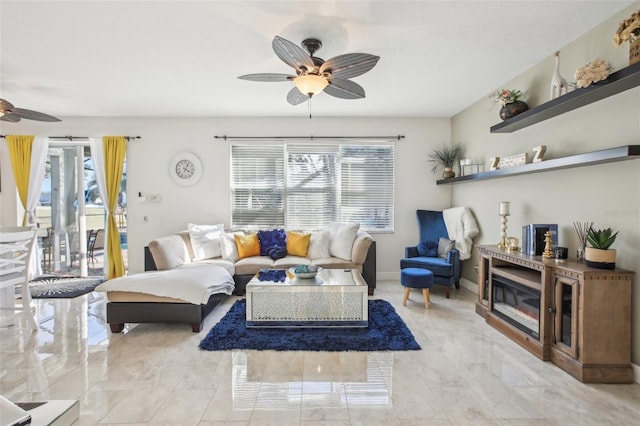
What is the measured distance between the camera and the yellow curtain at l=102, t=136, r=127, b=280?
4.95 meters

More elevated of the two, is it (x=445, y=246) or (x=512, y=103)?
(x=512, y=103)

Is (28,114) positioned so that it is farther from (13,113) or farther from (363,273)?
(363,273)

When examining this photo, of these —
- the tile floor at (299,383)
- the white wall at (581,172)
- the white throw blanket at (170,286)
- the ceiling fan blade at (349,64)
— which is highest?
the ceiling fan blade at (349,64)

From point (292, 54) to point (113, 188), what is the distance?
4.28 metres

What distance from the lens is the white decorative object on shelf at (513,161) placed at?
10.2ft

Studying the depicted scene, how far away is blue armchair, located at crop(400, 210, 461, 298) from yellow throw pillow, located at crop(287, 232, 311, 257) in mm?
1413

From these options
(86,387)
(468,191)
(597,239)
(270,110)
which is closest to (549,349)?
(597,239)

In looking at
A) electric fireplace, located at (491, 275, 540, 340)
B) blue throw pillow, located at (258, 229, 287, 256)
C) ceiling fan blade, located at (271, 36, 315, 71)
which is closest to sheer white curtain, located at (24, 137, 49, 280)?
blue throw pillow, located at (258, 229, 287, 256)

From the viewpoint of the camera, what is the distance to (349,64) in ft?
7.76

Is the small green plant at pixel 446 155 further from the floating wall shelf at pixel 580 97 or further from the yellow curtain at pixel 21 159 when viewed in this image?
the yellow curtain at pixel 21 159

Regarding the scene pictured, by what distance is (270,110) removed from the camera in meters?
4.66

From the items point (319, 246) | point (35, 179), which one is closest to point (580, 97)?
point (319, 246)

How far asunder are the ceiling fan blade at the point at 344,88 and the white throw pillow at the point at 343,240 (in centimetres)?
203

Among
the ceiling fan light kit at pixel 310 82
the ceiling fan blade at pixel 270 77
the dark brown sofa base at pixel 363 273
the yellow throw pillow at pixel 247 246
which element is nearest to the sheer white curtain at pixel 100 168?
the dark brown sofa base at pixel 363 273
